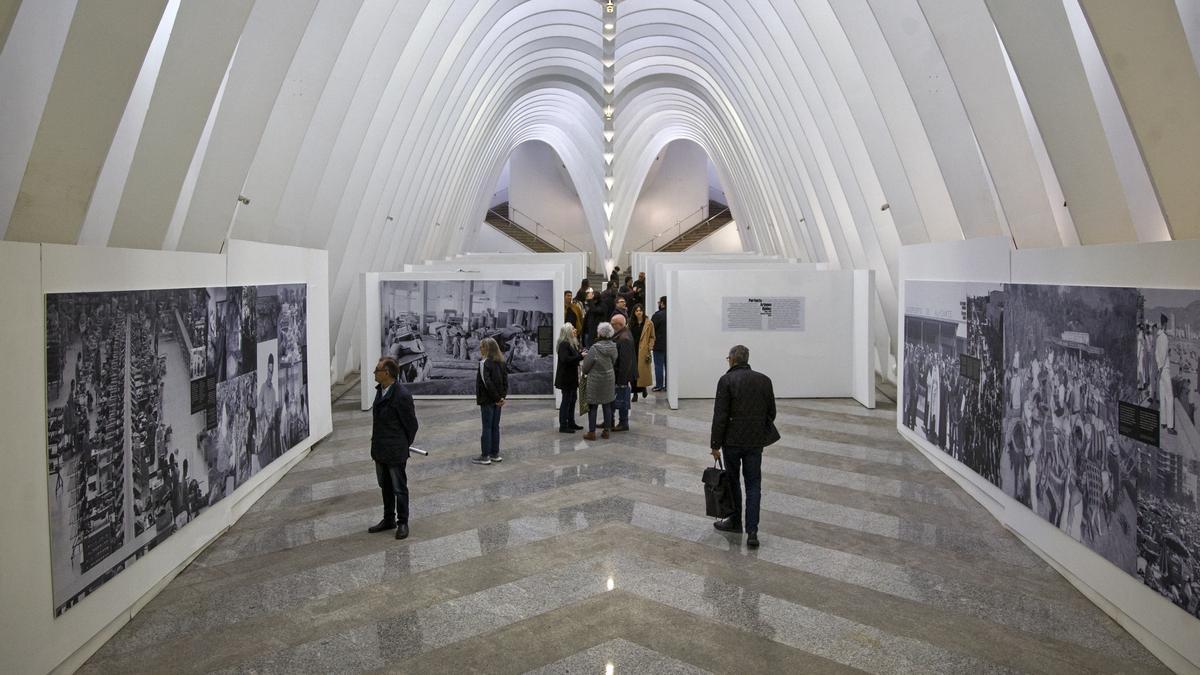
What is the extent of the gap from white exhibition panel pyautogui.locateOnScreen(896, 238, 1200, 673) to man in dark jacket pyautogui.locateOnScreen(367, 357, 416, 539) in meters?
5.57

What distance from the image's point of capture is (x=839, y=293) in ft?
53.9

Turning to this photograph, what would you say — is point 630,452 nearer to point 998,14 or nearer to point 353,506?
point 353,506

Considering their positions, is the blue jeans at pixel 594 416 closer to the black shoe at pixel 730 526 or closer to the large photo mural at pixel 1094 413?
the black shoe at pixel 730 526

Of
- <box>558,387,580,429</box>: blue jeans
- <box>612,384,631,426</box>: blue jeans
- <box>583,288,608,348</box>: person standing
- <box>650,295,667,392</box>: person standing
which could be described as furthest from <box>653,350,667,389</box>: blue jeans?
<box>558,387,580,429</box>: blue jeans

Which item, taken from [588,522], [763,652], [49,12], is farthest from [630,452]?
[49,12]

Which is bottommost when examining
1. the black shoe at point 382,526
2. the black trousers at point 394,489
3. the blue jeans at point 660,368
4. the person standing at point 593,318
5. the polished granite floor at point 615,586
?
the polished granite floor at point 615,586

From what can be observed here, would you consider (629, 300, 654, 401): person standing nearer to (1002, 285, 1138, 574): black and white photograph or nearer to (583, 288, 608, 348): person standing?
(583, 288, 608, 348): person standing

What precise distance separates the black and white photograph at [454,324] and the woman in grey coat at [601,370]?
3.94 m

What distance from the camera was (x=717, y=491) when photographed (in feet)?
26.2

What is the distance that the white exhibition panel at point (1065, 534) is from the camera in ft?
18.5

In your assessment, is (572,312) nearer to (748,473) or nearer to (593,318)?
(593,318)

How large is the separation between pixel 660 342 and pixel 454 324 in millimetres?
3830

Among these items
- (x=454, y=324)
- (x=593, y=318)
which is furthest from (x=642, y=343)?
(x=454, y=324)

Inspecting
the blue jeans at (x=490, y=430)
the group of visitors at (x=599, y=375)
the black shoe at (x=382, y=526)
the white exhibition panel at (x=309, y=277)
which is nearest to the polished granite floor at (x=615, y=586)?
the black shoe at (x=382, y=526)
